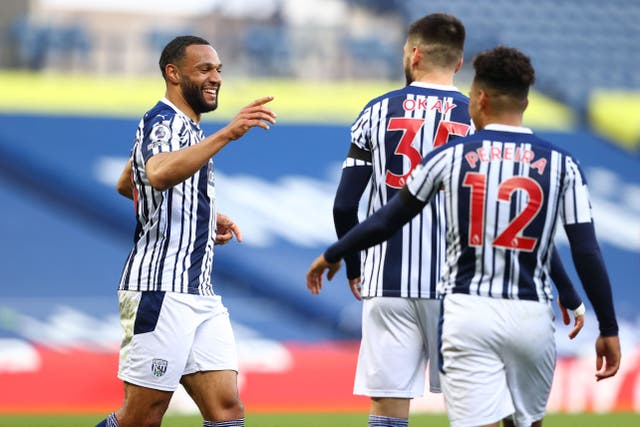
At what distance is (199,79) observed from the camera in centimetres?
527

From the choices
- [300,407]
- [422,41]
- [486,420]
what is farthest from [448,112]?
[300,407]

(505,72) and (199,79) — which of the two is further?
(199,79)

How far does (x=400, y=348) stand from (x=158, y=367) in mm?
1087

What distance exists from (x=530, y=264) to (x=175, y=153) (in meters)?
1.61

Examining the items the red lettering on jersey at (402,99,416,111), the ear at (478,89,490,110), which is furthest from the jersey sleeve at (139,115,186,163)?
the ear at (478,89,490,110)

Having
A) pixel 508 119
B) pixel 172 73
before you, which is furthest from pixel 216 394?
pixel 508 119

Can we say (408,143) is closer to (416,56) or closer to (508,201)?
(416,56)

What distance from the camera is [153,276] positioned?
16.5 feet

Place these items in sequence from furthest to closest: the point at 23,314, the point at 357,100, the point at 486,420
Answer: the point at 357,100
the point at 23,314
the point at 486,420

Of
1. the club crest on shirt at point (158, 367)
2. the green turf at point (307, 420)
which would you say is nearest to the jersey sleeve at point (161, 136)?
the club crest on shirt at point (158, 367)

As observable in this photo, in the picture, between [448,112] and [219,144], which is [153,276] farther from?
[448,112]

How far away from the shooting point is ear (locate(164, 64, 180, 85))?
5.30 meters

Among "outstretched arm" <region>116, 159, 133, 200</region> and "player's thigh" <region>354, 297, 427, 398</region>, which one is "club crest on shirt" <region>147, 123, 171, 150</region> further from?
"player's thigh" <region>354, 297, 427, 398</region>

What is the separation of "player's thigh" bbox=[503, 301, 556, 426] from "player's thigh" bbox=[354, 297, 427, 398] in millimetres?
962
